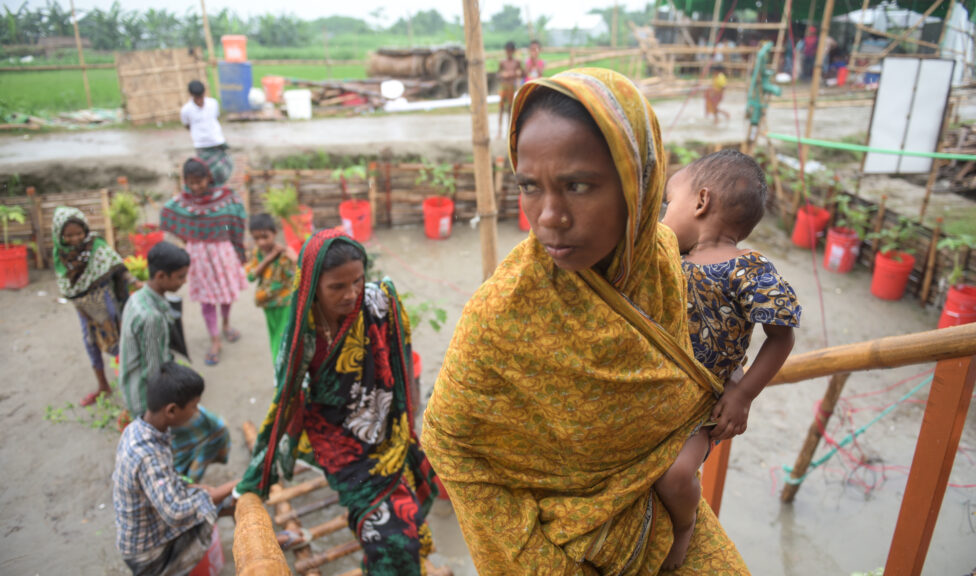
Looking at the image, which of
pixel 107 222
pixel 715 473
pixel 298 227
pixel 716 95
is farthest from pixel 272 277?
pixel 716 95

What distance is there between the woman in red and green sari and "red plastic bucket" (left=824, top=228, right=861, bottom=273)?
778 centimetres

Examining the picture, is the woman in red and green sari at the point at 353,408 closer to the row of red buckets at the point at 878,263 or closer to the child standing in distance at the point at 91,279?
the child standing in distance at the point at 91,279

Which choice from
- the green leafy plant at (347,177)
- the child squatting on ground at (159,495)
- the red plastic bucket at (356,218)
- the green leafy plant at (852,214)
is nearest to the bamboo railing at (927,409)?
the child squatting on ground at (159,495)

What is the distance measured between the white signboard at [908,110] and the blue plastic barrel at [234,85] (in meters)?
13.3

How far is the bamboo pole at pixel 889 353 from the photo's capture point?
67.2 inches

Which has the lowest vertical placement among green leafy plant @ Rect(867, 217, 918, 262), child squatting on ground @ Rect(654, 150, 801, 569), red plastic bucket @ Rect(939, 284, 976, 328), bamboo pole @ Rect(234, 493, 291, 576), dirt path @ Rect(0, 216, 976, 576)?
dirt path @ Rect(0, 216, 976, 576)

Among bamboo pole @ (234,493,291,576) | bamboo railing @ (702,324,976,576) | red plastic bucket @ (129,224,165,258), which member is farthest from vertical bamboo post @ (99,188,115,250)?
bamboo railing @ (702,324,976,576)

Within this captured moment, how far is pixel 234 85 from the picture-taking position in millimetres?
14633

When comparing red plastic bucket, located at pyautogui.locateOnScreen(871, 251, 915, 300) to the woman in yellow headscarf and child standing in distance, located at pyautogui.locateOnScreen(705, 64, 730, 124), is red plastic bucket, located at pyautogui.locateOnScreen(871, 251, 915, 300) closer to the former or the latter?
child standing in distance, located at pyautogui.locateOnScreen(705, 64, 730, 124)

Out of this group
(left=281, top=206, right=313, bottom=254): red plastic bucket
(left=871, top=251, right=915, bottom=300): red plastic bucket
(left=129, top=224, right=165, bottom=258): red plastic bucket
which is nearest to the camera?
(left=129, top=224, right=165, bottom=258): red plastic bucket

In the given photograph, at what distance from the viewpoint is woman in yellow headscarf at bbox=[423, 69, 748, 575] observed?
3.52ft

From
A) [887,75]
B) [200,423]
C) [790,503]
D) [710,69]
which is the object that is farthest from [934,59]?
[710,69]

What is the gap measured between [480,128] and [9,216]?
263 inches

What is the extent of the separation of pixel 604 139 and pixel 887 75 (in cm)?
954
